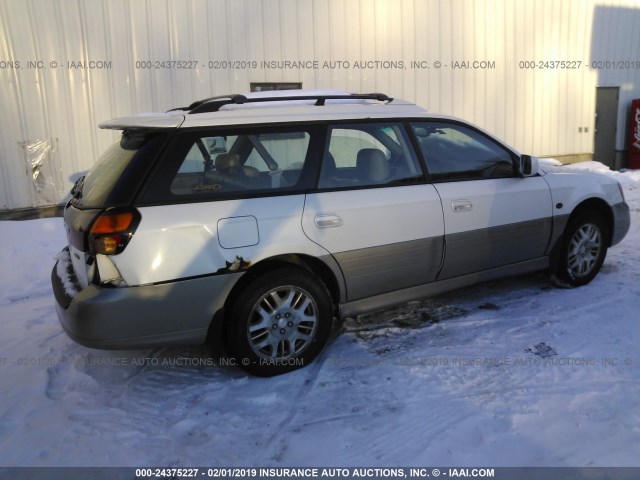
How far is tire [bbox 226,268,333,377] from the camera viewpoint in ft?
11.2

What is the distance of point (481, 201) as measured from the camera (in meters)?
4.23

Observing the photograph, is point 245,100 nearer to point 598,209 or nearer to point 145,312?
point 145,312

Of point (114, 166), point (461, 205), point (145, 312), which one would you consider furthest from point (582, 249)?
point (114, 166)

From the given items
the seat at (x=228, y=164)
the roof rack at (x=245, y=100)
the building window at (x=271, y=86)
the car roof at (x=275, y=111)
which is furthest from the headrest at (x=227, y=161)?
the building window at (x=271, y=86)

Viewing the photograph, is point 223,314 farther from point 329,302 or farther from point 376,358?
point 376,358

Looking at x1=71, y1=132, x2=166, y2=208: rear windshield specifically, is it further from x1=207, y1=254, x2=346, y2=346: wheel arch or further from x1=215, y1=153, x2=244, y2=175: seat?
x1=207, y1=254, x2=346, y2=346: wheel arch

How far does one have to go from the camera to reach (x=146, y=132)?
A: 3.41 meters

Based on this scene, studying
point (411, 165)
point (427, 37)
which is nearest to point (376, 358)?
point (411, 165)

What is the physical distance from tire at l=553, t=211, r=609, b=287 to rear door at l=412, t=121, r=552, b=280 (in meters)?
0.28

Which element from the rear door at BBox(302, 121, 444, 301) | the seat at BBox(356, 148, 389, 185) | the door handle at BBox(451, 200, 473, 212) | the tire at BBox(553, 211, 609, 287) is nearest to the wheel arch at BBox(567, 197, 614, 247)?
the tire at BBox(553, 211, 609, 287)

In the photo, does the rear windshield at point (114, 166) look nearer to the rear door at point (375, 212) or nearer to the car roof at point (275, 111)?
the car roof at point (275, 111)

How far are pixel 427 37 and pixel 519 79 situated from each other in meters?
2.28

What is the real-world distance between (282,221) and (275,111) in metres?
0.79

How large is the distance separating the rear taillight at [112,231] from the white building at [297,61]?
545cm
